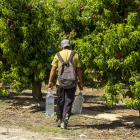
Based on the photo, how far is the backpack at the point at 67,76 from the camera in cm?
625

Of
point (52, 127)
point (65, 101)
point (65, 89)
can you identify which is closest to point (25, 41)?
point (65, 89)

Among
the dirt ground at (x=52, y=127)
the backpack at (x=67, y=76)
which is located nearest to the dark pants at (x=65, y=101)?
the backpack at (x=67, y=76)

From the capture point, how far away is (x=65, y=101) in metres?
6.48

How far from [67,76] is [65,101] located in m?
0.63

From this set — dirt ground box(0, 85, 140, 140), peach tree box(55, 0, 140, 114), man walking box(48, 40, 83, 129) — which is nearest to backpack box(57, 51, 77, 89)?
man walking box(48, 40, 83, 129)

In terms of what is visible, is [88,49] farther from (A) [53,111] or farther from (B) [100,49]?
(A) [53,111]

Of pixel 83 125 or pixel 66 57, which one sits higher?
pixel 66 57

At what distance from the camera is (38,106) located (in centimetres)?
971

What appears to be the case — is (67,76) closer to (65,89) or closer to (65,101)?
(65,89)

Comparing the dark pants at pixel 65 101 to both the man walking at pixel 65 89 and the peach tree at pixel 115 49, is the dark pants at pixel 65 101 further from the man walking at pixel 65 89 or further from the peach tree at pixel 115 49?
the peach tree at pixel 115 49

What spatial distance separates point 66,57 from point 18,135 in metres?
2.07

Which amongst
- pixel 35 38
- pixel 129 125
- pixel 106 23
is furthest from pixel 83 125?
pixel 35 38

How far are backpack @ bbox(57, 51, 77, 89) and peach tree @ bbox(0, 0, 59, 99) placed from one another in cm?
223

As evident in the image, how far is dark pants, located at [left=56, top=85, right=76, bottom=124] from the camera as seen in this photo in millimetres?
6386
